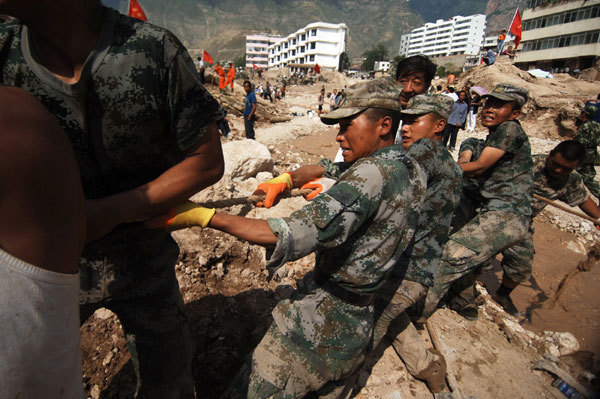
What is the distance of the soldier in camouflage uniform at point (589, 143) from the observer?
464cm

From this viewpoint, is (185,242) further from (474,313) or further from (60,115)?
(474,313)

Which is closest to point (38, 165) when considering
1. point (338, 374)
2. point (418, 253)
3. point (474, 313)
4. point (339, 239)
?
point (339, 239)

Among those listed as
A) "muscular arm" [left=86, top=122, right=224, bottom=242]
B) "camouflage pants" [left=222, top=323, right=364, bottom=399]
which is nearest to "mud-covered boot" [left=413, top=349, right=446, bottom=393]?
"camouflage pants" [left=222, top=323, right=364, bottom=399]

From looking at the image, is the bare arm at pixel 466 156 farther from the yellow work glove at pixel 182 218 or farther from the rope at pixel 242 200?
the yellow work glove at pixel 182 218

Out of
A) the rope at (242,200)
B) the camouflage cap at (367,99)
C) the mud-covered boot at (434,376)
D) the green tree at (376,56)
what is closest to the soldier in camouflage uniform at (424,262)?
the mud-covered boot at (434,376)

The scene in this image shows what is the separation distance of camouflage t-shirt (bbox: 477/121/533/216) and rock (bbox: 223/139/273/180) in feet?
11.9

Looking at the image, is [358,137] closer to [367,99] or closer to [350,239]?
[367,99]

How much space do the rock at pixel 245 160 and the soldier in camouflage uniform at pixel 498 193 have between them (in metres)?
3.41

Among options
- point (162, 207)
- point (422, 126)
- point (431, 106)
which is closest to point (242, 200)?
point (162, 207)

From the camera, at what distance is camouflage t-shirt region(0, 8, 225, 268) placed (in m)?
1.05

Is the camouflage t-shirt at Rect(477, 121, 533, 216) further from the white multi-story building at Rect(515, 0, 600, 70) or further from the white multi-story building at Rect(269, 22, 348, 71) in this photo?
the white multi-story building at Rect(269, 22, 348, 71)

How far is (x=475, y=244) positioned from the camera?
9.96 feet

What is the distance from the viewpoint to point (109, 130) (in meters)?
1.15

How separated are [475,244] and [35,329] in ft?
11.0
